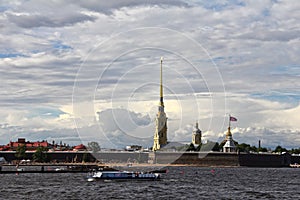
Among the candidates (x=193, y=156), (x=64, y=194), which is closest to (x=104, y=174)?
(x=64, y=194)

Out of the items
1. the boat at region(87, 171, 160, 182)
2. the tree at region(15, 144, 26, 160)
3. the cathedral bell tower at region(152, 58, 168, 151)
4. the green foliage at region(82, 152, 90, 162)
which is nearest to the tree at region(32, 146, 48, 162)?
the tree at region(15, 144, 26, 160)

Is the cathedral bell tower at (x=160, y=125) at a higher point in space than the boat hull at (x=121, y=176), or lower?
higher

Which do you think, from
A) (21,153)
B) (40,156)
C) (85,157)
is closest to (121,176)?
(85,157)

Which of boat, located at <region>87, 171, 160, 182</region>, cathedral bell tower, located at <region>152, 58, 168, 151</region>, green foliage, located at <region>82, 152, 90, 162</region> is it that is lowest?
boat, located at <region>87, 171, 160, 182</region>

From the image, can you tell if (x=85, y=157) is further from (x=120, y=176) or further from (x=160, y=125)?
(x=120, y=176)

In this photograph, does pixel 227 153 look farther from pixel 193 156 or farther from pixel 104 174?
pixel 104 174

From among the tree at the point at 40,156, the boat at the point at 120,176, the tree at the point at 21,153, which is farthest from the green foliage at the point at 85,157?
the boat at the point at 120,176

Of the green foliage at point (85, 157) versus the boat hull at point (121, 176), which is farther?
the green foliage at point (85, 157)

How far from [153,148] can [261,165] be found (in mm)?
32893

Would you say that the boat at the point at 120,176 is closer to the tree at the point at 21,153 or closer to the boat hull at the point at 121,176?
the boat hull at the point at 121,176

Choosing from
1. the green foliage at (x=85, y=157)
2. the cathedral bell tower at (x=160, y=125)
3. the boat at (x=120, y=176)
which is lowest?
the boat at (x=120, y=176)

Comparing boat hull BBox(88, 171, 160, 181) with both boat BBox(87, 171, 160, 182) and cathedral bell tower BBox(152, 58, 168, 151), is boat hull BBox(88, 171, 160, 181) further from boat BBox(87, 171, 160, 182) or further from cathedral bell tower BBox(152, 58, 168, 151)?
cathedral bell tower BBox(152, 58, 168, 151)

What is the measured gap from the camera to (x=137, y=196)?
68.9m

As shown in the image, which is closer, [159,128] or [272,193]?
[272,193]
